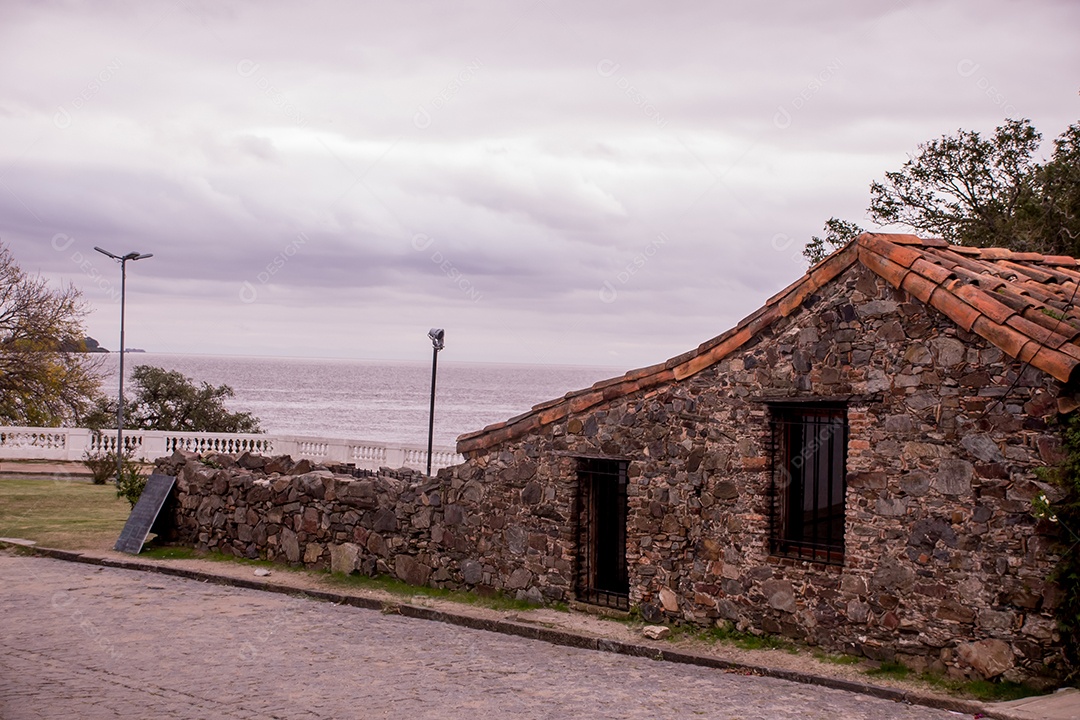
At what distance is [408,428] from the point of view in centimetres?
→ 8838

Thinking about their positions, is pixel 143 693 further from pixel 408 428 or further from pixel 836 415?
pixel 408 428

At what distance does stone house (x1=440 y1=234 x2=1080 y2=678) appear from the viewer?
895 cm

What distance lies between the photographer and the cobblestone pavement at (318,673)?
28.3ft

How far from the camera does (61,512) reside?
68.1 ft

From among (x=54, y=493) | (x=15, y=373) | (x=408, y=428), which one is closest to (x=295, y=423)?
(x=408, y=428)

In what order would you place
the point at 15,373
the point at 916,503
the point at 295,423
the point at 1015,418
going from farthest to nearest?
the point at 295,423, the point at 15,373, the point at 916,503, the point at 1015,418

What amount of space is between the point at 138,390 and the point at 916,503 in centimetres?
4073

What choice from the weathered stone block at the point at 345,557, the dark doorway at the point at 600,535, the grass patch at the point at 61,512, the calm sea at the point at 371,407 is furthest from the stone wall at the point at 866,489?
the calm sea at the point at 371,407

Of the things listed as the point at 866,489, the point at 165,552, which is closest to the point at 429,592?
the point at 165,552

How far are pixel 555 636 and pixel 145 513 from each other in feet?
29.0

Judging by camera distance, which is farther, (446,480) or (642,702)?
(446,480)

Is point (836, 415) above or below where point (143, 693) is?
above

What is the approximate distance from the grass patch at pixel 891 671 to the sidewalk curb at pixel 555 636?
37 cm

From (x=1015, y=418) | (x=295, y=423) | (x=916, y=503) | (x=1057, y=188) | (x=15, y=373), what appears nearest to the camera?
(x=1015, y=418)
